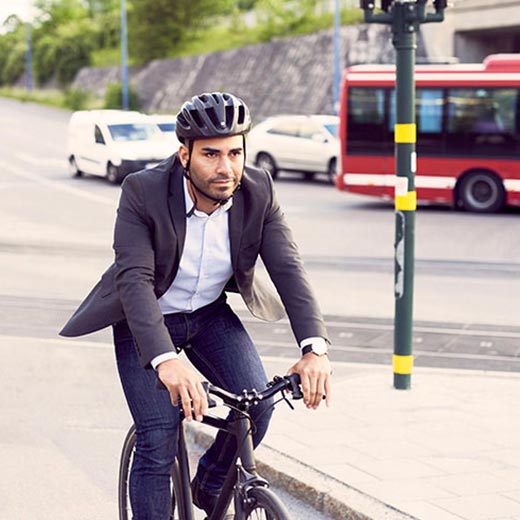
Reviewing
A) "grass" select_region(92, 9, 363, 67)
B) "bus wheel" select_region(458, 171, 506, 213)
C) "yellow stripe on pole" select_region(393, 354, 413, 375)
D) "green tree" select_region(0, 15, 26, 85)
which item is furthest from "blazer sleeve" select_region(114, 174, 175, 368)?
"green tree" select_region(0, 15, 26, 85)

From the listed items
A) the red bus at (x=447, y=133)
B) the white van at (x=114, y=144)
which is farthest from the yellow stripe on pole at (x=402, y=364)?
the white van at (x=114, y=144)

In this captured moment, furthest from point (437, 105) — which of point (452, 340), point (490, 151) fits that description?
point (452, 340)

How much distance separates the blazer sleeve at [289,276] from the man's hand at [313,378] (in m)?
0.13

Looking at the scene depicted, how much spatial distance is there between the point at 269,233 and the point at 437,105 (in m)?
18.3

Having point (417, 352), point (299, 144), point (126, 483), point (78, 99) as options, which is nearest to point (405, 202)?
point (417, 352)

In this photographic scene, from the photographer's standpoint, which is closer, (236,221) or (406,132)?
(236,221)

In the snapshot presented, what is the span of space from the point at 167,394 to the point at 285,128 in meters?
24.3

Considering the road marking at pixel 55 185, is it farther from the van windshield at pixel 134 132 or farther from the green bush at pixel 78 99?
the green bush at pixel 78 99

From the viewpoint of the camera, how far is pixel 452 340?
9188mm

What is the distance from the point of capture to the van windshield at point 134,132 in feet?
92.0

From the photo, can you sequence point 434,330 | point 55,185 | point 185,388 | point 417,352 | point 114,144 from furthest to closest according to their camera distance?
point 114,144, point 55,185, point 434,330, point 417,352, point 185,388

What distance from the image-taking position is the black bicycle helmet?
3.55 meters

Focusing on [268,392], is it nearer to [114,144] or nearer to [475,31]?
[114,144]

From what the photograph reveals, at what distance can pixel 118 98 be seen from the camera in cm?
6206
